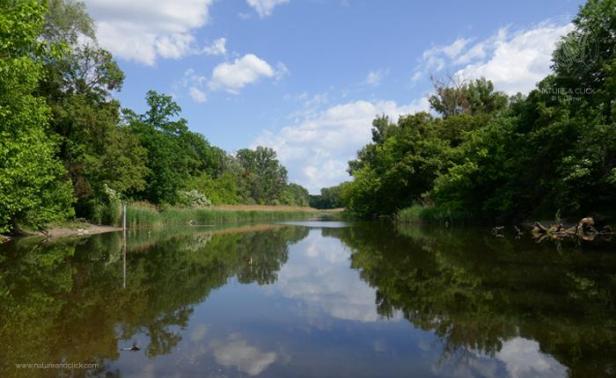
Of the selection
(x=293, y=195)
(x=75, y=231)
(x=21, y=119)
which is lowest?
(x=75, y=231)

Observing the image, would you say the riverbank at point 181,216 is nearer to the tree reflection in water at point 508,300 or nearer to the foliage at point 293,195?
the tree reflection in water at point 508,300

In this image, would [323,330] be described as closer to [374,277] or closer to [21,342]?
[21,342]

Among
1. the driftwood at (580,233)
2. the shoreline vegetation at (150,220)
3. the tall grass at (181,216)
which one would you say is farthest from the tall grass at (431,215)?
the tall grass at (181,216)

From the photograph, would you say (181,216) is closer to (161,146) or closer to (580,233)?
(161,146)

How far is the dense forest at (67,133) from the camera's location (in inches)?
629

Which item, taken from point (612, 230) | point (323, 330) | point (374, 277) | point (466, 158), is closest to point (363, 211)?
point (466, 158)

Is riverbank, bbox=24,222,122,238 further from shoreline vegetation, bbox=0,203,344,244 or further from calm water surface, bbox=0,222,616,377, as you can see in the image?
calm water surface, bbox=0,222,616,377

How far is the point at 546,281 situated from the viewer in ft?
32.8

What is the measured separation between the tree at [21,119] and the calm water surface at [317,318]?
533cm

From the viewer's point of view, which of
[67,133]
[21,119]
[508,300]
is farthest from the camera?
[67,133]

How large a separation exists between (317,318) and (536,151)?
2527 centimetres

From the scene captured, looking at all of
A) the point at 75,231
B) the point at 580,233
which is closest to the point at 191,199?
the point at 75,231

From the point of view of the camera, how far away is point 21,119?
18.9 meters
